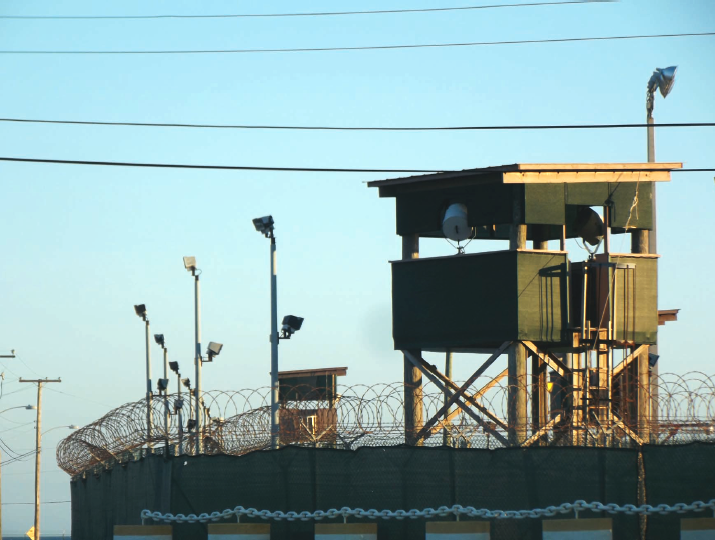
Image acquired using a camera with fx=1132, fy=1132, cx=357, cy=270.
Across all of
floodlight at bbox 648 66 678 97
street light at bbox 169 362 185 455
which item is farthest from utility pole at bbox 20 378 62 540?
floodlight at bbox 648 66 678 97

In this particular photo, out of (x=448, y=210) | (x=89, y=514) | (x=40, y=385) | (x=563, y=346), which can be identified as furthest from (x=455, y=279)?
(x=40, y=385)

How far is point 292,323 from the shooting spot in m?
24.8

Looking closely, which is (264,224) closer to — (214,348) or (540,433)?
(214,348)

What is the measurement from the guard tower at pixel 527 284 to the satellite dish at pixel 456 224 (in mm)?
23

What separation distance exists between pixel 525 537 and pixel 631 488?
4.21 feet

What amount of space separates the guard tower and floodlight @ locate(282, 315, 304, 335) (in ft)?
13.0

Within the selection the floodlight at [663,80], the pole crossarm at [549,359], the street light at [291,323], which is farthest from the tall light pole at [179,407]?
the floodlight at [663,80]

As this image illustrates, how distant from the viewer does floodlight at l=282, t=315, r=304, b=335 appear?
24.8 metres

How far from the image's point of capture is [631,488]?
12.5 metres

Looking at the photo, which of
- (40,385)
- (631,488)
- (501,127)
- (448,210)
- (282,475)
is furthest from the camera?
(40,385)

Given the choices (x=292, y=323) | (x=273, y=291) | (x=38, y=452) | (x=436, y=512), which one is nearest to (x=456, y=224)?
(x=292, y=323)

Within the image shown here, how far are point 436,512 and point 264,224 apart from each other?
44.1 ft

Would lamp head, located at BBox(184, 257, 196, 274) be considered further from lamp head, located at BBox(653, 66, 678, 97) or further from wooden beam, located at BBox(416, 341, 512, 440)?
lamp head, located at BBox(653, 66, 678, 97)

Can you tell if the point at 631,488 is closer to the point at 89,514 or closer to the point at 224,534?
the point at 224,534
